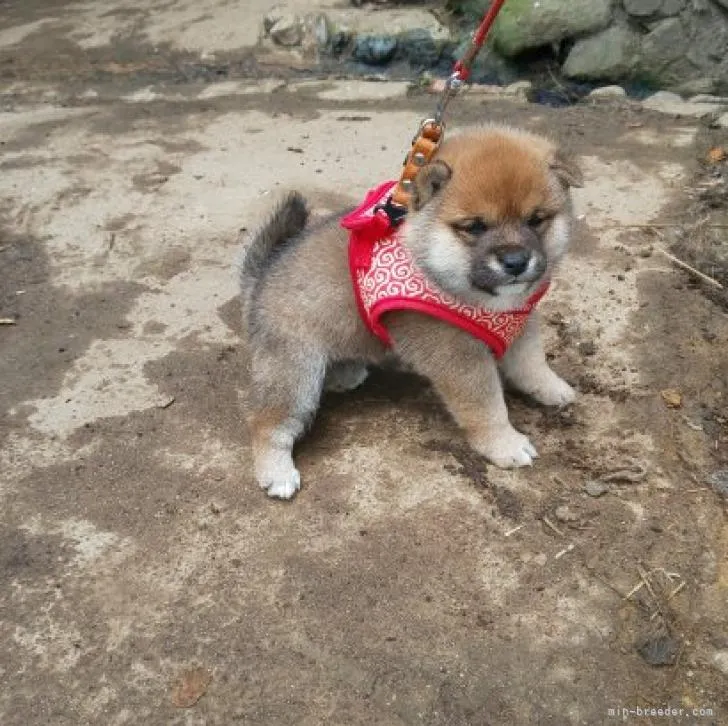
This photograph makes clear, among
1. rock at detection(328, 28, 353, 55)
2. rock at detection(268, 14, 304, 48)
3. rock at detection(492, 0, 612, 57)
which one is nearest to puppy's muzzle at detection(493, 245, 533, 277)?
rock at detection(492, 0, 612, 57)

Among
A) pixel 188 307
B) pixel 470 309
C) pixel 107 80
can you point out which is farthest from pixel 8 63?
pixel 470 309

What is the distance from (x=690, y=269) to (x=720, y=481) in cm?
163

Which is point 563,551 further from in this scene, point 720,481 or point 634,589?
point 720,481

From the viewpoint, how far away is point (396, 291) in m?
3.38

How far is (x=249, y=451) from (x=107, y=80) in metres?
5.82

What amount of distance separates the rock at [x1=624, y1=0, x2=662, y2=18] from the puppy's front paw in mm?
5137

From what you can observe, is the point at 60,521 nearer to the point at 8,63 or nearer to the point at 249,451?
the point at 249,451

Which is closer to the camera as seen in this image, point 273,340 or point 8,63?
point 273,340

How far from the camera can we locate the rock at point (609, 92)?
7254 millimetres

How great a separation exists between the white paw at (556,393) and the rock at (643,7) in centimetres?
470

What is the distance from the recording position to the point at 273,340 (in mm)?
3697

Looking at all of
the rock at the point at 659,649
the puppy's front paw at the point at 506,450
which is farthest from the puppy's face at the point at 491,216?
the rock at the point at 659,649

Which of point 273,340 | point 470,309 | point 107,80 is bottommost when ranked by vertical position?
point 107,80

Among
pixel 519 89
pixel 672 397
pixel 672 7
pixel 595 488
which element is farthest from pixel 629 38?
pixel 595 488
